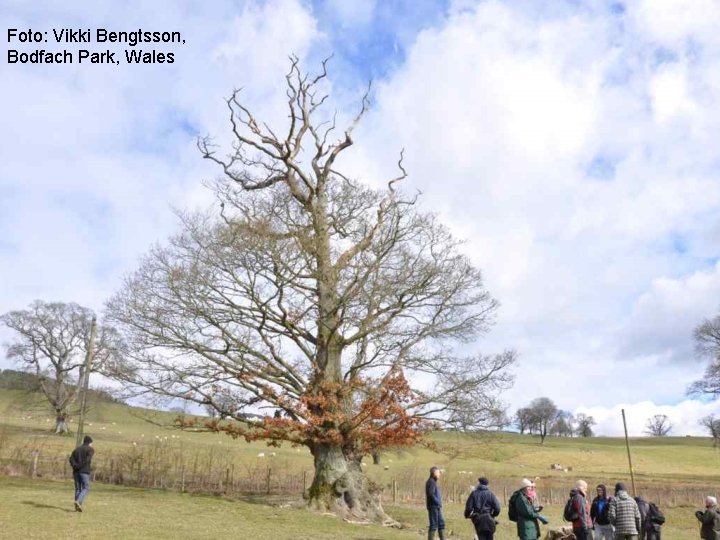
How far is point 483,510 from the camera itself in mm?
12680

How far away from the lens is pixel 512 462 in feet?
217

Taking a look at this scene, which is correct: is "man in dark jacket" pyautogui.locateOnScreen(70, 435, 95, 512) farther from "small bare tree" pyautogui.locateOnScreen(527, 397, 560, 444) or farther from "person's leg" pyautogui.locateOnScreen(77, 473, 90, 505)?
"small bare tree" pyautogui.locateOnScreen(527, 397, 560, 444)

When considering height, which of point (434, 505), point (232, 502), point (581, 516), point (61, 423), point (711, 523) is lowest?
point (232, 502)

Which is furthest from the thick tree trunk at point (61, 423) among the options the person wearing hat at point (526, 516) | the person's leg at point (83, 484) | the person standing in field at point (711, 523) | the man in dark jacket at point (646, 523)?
the person standing in field at point (711, 523)

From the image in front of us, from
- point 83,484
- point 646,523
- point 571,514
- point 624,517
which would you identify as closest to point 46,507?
point 83,484

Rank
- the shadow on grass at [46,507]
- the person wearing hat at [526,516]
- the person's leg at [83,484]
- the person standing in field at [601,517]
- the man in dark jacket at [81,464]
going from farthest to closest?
the shadow on grass at [46,507] → the person's leg at [83,484] → the man in dark jacket at [81,464] → the person standing in field at [601,517] → the person wearing hat at [526,516]

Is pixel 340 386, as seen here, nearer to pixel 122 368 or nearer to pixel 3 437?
pixel 122 368

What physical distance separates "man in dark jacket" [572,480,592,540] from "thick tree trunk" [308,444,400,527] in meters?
8.70

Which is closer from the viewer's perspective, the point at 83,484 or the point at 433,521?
the point at 433,521

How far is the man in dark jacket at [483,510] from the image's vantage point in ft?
41.3

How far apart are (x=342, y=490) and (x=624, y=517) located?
35.3 feet

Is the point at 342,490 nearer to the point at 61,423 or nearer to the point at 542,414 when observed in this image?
the point at 61,423

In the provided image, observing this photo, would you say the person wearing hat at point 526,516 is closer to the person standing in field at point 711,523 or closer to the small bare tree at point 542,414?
the person standing in field at point 711,523

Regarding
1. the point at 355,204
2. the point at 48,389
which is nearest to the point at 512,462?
the point at 48,389
